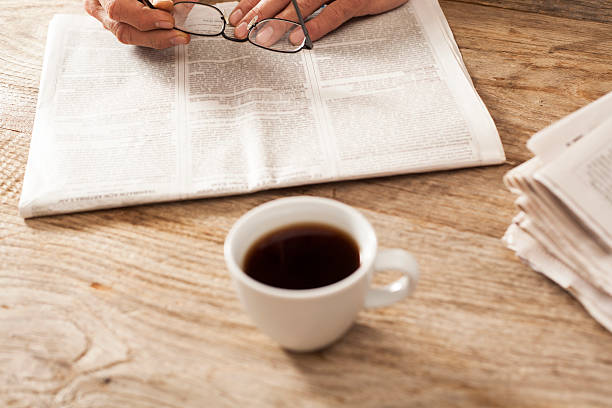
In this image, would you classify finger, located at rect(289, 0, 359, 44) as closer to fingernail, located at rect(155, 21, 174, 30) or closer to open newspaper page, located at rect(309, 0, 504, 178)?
open newspaper page, located at rect(309, 0, 504, 178)

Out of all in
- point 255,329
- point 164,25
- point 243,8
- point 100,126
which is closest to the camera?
point 255,329

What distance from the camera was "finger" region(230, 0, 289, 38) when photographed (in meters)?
0.91

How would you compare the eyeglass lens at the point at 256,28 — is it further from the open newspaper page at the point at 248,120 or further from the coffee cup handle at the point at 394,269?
the coffee cup handle at the point at 394,269

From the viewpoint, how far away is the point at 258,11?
914 millimetres

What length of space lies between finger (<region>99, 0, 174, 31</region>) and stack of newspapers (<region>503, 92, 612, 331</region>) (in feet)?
2.04

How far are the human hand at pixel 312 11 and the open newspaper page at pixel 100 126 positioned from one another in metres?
0.15

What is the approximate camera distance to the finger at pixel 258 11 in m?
0.91

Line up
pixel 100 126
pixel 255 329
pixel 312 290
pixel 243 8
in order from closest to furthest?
pixel 312 290 → pixel 255 329 → pixel 100 126 → pixel 243 8

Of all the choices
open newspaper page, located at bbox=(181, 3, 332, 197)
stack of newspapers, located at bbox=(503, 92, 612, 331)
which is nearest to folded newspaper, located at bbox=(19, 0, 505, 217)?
open newspaper page, located at bbox=(181, 3, 332, 197)

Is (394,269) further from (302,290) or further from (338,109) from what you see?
(338,109)

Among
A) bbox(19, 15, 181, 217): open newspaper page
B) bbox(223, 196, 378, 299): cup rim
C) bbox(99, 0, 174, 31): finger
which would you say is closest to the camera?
bbox(223, 196, 378, 299): cup rim

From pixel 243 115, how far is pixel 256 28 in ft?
0.71

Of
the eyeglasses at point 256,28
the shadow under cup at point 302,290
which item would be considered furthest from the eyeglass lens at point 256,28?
the shadow under cup at point 302,290

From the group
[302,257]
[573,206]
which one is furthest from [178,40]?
[573,206]
